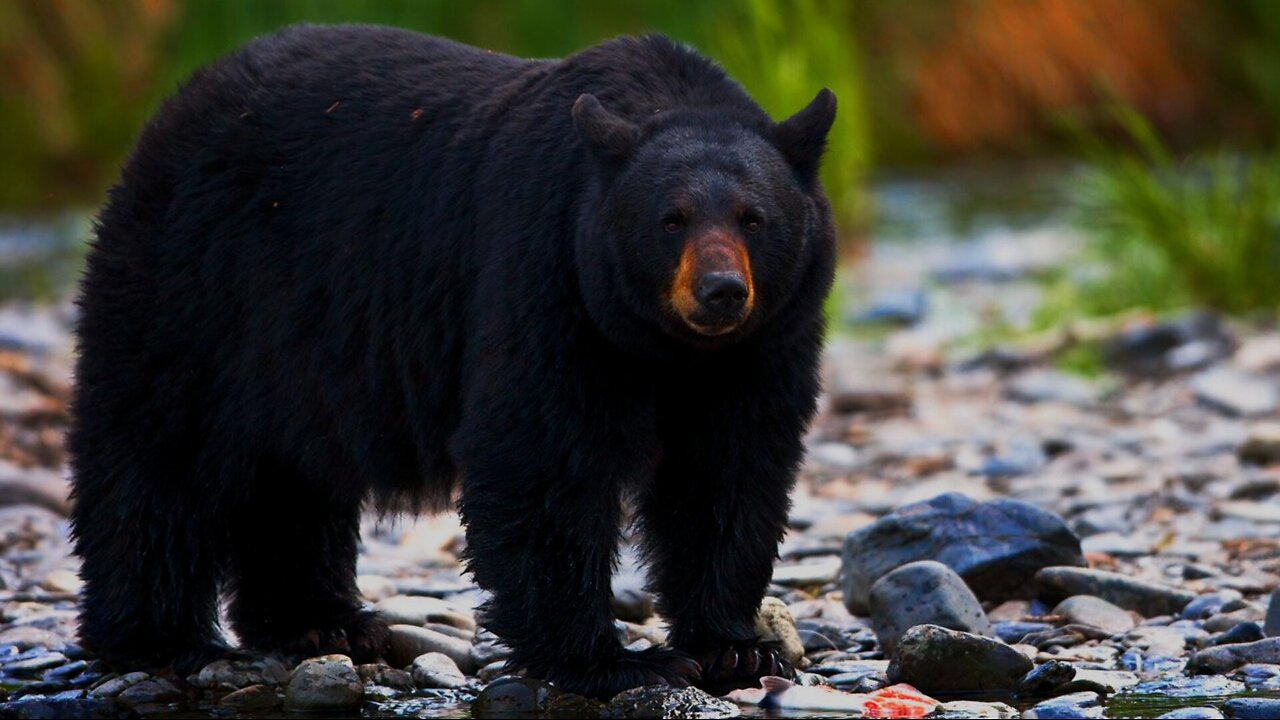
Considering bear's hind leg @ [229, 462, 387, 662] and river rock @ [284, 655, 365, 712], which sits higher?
bear's hind leg @ [229, 462, 387, 662]

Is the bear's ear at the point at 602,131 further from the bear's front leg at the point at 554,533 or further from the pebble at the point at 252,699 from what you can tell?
the pebble at the point at 252,699

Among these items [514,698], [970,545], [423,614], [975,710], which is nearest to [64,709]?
[514,698]

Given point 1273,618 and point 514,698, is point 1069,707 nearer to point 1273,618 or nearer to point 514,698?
point 1273,618

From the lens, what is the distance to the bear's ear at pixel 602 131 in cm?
434

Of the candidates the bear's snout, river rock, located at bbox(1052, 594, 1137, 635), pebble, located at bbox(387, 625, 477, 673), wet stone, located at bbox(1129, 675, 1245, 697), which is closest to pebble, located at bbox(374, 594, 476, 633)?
pebble, located at bbox(387, 625, 477, 673)

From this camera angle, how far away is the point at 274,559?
5.46m

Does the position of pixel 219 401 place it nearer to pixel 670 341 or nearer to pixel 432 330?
pixel 432 330

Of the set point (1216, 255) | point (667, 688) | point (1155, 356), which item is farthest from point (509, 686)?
point (1216, 255)

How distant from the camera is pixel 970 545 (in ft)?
17.7

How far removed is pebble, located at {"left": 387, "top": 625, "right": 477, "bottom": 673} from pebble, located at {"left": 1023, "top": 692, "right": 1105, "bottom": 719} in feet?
4.95

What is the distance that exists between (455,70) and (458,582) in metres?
→ 1.77

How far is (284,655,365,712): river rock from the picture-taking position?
462 cm

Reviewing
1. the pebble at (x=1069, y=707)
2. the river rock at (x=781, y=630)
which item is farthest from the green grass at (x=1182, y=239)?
the pebble at (x=1069, y=707)

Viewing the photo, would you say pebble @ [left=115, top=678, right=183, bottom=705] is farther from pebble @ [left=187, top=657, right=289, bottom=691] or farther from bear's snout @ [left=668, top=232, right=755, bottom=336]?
bear's snout @ [left=668, top=232, right=755, bottom=336]
